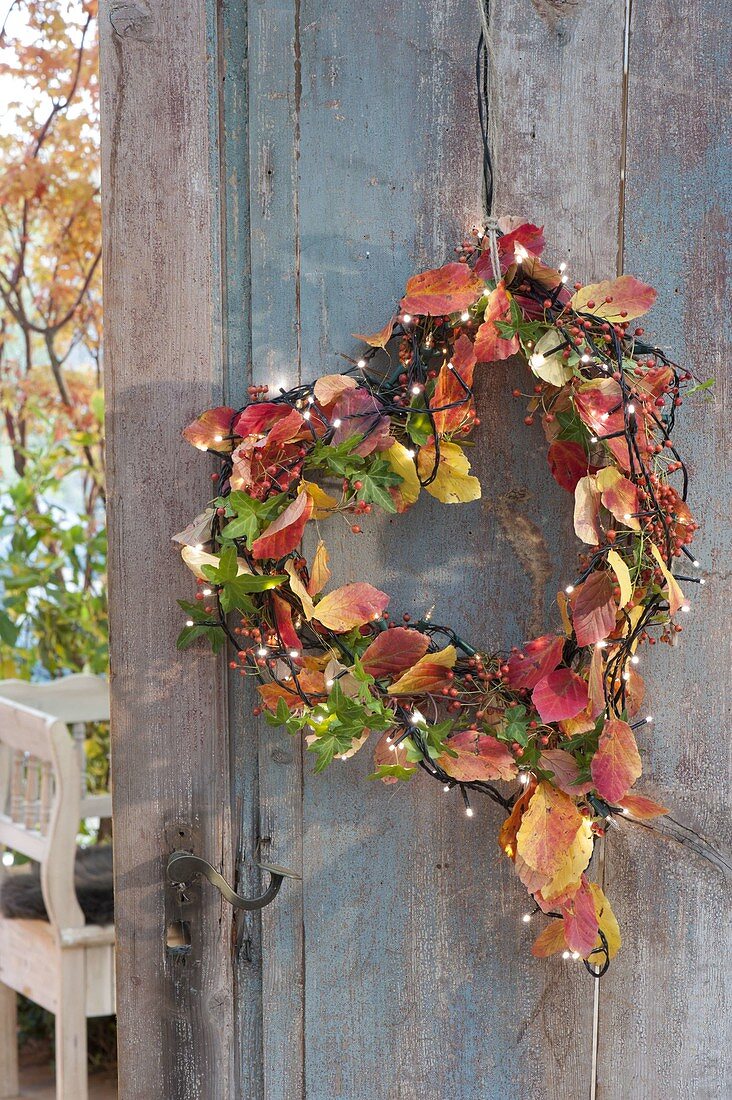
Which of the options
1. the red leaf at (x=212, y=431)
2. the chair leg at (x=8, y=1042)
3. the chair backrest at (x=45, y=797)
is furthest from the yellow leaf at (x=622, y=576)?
the chair leg at (x=8, y=1042)

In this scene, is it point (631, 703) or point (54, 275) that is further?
point (54, 275)

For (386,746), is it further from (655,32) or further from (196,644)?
(655,32)

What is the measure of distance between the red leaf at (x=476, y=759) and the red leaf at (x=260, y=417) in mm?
323

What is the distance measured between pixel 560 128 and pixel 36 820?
6.16ft

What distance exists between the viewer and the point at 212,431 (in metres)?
0.77

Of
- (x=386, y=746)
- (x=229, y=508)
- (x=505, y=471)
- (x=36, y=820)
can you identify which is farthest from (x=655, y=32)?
(x=36, y=820)

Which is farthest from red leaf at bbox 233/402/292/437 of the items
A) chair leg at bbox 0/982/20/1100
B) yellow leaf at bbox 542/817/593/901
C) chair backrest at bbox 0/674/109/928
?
chair leg at bbox 0/982/20/1100

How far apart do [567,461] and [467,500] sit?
0.11m

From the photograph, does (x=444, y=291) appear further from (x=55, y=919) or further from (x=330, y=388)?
(x=55, y=919)

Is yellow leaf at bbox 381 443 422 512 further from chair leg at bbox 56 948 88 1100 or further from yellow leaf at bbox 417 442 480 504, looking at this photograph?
chair leg at bbox 56 948 88 1100

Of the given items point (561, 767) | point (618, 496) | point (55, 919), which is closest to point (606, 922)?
point (561, 767)

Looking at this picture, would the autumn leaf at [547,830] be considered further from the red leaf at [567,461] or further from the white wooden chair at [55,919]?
the white wooden chair at [55,919]

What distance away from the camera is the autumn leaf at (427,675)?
751 millimetres

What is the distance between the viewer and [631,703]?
811 millimetres
